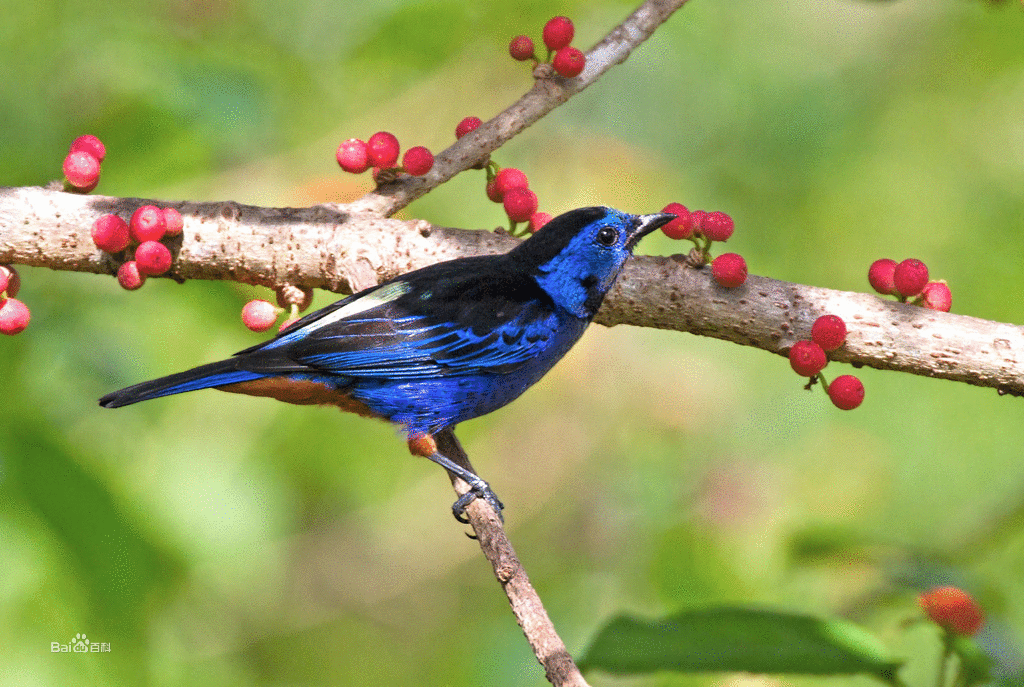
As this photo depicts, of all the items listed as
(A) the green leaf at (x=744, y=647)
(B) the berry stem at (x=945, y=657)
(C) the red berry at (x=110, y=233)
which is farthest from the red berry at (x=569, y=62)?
(B) the berry stem at (x=945, y=657)

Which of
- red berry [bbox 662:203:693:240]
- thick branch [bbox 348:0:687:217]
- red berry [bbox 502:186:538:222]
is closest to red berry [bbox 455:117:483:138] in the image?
thick branch [bbox 348:0:687:217]

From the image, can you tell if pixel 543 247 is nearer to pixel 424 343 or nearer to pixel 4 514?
pixel 424 343

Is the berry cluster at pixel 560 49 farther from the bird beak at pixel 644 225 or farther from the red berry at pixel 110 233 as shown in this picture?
the red berry at pixel 110 233

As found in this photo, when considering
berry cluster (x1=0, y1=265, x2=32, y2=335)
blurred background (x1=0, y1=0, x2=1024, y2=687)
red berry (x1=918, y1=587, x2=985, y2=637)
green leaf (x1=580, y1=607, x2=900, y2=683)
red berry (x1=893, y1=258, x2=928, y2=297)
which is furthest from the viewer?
blurred background (x1=0, y1=0, x2=1024, y2=687)

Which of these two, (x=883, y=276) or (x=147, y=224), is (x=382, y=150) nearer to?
(x=147, y=224)

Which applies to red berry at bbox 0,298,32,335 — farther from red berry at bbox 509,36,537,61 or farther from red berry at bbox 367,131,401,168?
red berry at bbox 509,36,537,61

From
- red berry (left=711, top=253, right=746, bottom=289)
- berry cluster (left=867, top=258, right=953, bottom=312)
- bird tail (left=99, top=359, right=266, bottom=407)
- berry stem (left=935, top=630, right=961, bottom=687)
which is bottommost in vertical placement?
berry stem (left=935, top=630, right=961, bottom=687)

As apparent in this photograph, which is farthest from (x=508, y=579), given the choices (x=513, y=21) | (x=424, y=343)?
(x=513, y=21)
